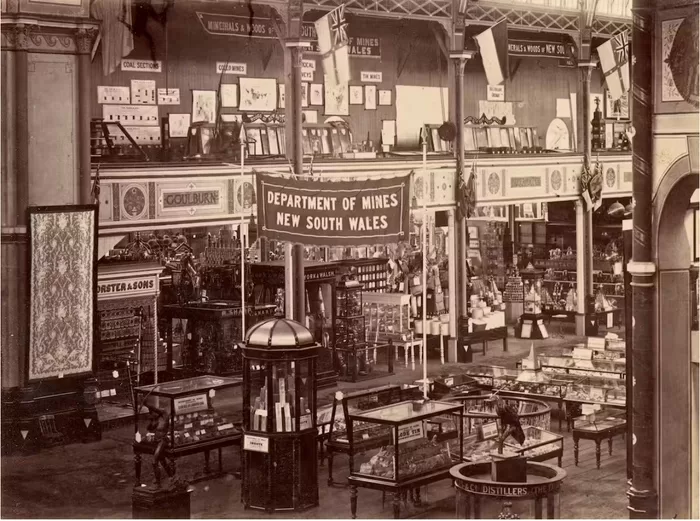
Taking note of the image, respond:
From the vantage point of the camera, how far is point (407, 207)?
1611cm

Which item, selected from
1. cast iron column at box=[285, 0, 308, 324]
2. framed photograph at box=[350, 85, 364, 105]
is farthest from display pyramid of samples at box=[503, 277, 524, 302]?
cast iron column at box=[285, 0, 308, 324]

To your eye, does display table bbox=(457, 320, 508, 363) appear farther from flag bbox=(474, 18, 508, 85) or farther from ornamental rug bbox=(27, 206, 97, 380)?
ornamental rug bbox=(27, 206, 97, 380)

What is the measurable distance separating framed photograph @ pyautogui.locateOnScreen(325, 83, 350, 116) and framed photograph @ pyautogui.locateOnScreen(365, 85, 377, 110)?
23.0 inches

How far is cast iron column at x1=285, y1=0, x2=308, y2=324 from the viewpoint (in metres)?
21.9

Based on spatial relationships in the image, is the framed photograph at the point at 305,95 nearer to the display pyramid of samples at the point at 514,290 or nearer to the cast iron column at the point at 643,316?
the display pyramid of samples at the point at 514,290

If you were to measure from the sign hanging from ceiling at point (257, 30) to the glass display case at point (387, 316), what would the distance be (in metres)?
5.33

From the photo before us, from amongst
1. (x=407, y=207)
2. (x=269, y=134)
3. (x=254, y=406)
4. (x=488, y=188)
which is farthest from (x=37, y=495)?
(x=488, y=188)

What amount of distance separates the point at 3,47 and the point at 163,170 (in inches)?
139

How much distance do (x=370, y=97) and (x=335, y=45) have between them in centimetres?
617

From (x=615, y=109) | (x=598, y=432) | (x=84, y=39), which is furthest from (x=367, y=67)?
(x=598, y=432)

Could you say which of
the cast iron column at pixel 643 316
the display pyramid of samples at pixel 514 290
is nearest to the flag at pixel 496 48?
the display pyramid of samples at pixel 514 290

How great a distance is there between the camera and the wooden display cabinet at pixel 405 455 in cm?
1408

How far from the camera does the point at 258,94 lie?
25969 millimetres

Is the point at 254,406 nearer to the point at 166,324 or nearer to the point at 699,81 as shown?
the point at 699,81
